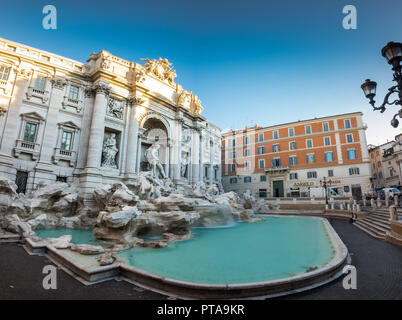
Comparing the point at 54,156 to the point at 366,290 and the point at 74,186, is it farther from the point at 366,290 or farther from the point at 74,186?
the point at 366,290

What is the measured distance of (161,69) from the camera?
854 inches

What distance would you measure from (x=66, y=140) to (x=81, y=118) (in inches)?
79.2

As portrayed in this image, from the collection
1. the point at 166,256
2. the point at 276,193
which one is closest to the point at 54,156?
the point at 166,256

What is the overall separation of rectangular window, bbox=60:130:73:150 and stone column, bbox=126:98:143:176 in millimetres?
4105

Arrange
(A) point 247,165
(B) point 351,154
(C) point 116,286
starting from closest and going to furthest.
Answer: (C) point 116,286
(B) point 351,154
(A) point 247,165

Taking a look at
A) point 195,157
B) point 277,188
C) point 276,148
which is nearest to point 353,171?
point 277,188

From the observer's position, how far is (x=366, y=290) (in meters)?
3.63

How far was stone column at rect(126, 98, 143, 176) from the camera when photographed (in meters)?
17.2

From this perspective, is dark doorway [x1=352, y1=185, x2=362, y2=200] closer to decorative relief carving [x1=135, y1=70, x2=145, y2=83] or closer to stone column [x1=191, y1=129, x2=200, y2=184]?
stone column [x1=191, y1=129, x2=200, y2=184]

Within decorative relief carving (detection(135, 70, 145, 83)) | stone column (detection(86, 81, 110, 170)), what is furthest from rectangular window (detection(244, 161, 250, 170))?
stone column (detection(86, 81, 110, 170))

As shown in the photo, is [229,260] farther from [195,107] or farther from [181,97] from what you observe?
[195,107]

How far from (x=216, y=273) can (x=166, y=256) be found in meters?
1.91

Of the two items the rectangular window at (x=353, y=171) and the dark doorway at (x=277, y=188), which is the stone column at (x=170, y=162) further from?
the rectangular window at (x=353, y=171)

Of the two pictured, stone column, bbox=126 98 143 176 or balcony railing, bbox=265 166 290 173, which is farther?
balcony railing, bbox=265 166 290 173
